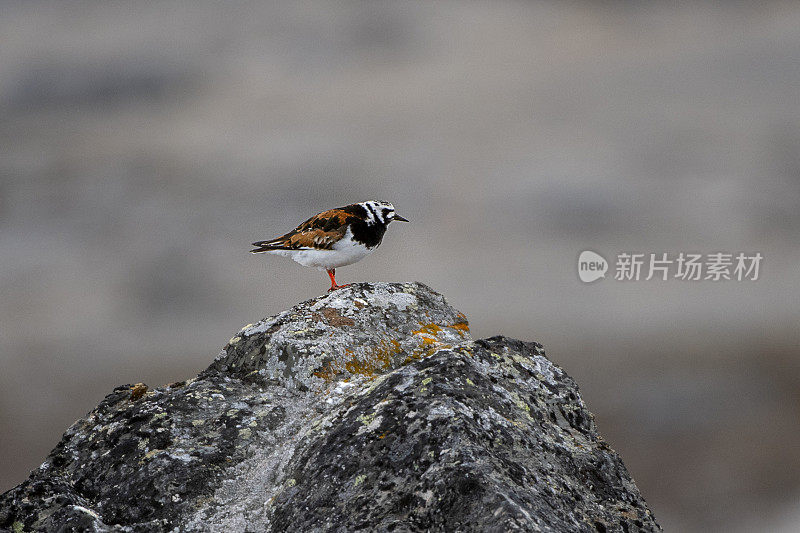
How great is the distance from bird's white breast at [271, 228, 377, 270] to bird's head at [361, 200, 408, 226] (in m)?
0.38

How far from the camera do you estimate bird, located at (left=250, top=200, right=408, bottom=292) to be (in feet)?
29.7

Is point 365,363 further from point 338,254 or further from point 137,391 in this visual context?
point 338,254

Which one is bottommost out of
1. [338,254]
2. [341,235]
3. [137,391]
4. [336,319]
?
[137,391]

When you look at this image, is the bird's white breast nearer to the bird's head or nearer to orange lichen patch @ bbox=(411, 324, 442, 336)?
the bird's head

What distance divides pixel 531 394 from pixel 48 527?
348 centimetres

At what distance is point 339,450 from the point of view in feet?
15.4

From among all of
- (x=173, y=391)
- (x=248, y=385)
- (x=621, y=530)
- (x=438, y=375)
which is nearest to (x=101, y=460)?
(x=173, y=391)

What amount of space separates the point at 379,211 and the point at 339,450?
16.5 feet

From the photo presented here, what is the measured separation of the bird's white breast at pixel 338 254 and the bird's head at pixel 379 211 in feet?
→ 1.24

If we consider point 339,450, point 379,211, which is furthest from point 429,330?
point 379,211

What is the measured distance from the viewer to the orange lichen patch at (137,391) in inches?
246

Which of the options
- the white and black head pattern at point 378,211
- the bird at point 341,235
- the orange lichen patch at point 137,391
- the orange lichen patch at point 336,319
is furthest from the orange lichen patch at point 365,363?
the white and black head pattern at point 378,211

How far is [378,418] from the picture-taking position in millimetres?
4727

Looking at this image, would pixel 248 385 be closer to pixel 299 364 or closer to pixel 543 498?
pixel 299 364
